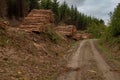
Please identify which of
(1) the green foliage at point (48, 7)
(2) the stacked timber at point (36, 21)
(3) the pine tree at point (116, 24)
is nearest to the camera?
(2) the stacked timber at point (36, 21)

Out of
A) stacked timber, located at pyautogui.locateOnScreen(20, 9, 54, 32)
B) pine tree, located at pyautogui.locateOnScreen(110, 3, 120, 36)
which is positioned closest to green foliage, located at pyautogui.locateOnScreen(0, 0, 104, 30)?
stacked timber, located at pyautogui.locateOnScreen(20, 9, 54, 32)

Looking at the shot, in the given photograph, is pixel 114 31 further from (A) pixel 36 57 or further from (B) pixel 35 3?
(B) pixel 35 3

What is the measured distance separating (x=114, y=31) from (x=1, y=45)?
29.4 m

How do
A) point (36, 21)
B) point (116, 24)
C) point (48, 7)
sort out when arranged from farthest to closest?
point (48, 7) < point (116, 24) < point (36, 21)

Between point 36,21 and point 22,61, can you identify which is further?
point 36,21

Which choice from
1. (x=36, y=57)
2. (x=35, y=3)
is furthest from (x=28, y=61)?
(x=35, y=3)

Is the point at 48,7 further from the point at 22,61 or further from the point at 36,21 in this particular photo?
the point at 22,61

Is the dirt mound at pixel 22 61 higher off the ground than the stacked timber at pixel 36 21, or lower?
lower

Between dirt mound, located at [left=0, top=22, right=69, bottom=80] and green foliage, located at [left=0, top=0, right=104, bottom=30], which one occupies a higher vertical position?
green foliage, located at [left=0, top=0, right=104, bottom=30]

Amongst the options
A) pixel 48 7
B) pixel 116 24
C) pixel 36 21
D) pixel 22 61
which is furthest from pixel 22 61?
pixel 48 7

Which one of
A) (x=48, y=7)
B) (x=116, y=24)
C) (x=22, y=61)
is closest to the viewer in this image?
(x=22, y=61)

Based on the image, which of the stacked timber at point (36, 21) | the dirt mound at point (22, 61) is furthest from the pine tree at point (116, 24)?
the dirt mound at point (22, 61)

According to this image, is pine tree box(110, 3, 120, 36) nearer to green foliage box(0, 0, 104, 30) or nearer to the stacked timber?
the stacked timber

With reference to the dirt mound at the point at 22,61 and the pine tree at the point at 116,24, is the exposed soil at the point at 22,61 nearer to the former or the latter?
the dirt mound at the point at 22,61
